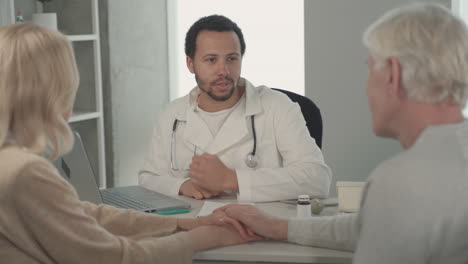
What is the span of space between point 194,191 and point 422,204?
1.29 metres

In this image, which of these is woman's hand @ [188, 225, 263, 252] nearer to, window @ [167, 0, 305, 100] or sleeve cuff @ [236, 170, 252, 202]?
sleeve cuff @ [236, 170, 252, 202]

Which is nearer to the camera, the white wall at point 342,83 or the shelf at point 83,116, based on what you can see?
the shelf at point 83,116

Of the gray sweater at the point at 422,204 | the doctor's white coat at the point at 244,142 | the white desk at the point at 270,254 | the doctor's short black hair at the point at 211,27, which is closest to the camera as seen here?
the gray sweater at the point at 422,204

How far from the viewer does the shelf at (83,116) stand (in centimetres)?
405

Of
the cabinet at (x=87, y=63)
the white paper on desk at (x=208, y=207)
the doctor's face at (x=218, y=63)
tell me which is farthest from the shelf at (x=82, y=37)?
the white paper on desk at (x=208, y=207)

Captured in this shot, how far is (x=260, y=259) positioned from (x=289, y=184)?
712 mm

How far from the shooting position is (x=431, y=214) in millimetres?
1433

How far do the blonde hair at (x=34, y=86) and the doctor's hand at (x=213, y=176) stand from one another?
964mm

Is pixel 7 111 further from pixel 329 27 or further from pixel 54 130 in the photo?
pixel 329 27

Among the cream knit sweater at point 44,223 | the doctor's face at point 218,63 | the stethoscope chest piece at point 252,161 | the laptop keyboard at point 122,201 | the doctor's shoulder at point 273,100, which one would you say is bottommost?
the laptop keyboard at point 122,201

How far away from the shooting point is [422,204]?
1433mm

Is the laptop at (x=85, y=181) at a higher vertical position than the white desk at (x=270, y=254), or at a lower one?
higher

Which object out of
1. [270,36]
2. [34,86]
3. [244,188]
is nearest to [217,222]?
[244,188]

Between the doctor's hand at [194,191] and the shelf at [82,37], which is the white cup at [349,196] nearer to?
the doctor's hand at [194,191]
